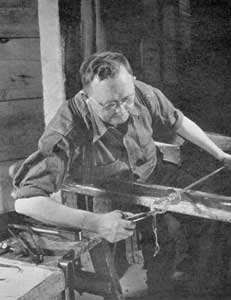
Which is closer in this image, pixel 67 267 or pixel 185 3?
pixel 67 267

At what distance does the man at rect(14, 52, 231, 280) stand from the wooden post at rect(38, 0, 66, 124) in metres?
0.51

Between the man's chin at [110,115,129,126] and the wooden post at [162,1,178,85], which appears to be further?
the wooden post at [162,1,178,85]

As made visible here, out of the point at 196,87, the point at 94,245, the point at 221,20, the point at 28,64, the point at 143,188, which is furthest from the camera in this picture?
the point at 196,87

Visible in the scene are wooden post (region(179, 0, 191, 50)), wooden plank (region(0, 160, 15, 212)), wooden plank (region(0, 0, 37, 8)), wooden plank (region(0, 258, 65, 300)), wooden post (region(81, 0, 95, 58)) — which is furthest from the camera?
wooden post (region(179, 0, 191, 50))

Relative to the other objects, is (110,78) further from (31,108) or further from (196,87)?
(196,87)

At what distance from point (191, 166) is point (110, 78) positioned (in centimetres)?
135

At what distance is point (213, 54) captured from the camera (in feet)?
10.8

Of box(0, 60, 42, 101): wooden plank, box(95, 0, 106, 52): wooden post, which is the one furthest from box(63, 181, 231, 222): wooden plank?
box(95, 0, 106, 52): wooden post

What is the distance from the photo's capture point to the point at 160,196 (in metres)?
2.14

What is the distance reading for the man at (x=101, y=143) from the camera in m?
2.02

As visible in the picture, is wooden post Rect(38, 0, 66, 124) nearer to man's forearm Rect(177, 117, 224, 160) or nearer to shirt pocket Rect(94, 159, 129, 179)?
shirt pocket Rect(94, 159, 129, 179)

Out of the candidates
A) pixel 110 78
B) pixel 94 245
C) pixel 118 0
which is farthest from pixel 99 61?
pixel 118 0

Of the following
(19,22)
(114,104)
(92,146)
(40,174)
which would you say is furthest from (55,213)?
(19,22)

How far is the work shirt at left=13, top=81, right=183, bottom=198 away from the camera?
2.07 m
